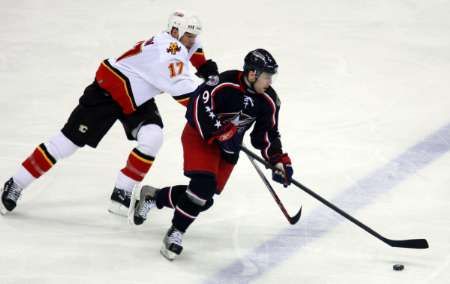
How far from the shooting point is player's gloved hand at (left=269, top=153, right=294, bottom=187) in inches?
145

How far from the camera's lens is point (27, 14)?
683cm

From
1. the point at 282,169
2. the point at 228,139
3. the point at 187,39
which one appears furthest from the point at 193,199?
the point at 187,39

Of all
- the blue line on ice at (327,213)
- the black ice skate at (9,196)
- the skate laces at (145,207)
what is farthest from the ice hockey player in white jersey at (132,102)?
the blue line on ice at (327,213)

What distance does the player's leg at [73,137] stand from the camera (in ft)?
13.0

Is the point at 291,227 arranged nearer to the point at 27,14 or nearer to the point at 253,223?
the point at 253,223

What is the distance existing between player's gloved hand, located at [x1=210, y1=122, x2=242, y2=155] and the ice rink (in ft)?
1.45

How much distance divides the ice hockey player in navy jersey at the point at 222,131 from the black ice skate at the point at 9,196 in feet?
2.53

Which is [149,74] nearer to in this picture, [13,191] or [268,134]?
[268,134]

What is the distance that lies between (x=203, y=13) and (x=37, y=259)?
377cm

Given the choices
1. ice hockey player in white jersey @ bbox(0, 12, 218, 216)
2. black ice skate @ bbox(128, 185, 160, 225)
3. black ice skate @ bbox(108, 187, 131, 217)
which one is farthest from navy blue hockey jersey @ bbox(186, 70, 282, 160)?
black ice skate @ bbox(108, 187, 131, 217)

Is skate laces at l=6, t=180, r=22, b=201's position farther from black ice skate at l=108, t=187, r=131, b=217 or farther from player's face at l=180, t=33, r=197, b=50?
player's face at l=180, t=33, r=197, b=50

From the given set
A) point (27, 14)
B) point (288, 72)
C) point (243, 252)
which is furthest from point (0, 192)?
point (27, 14)

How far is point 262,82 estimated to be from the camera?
357cm

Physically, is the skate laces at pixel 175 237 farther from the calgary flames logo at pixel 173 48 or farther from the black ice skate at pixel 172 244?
the calgary flames logo at pixel 173 48
